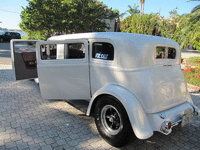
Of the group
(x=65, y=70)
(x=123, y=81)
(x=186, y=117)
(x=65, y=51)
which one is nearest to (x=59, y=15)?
(x=65, y=51)

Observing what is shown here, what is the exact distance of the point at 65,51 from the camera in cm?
364

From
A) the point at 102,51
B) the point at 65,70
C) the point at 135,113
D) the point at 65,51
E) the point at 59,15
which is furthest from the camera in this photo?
the point at 59,15

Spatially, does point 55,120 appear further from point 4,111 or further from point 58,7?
point 58,7

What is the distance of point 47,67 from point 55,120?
121 centimetres

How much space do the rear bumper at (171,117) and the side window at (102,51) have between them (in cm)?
127

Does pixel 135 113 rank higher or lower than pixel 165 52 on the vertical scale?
lower

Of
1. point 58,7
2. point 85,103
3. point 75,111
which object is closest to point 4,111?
point 75,111

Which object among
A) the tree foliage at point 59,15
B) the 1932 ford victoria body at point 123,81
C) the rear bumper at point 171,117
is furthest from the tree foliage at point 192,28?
the tree foliage at point 59,15

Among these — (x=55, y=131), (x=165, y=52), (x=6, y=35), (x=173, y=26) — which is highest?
(x=6, y=35)

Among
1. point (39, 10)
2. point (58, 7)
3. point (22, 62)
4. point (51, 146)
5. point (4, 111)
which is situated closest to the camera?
point (51, 146)

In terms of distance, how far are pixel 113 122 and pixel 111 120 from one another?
0.05 meters

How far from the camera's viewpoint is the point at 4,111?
3.85 metres

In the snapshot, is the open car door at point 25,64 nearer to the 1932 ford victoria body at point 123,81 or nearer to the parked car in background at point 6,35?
the 1932 ford victoria body at point 123,81

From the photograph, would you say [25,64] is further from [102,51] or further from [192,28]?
[192,28]
